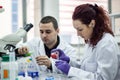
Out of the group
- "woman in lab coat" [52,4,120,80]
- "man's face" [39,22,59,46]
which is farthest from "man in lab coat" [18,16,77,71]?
"woman in lab coat" [52,4,120,80]

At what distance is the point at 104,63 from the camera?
1423mm

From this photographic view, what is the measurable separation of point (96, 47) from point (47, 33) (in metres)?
0.75

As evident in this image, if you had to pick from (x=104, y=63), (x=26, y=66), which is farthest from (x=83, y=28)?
(x=26, y=66)

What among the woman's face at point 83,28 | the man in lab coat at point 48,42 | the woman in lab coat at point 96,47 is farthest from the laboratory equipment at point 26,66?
the man in lab coat at point 48,42

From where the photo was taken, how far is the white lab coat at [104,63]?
142 centimetres

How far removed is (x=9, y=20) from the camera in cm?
413

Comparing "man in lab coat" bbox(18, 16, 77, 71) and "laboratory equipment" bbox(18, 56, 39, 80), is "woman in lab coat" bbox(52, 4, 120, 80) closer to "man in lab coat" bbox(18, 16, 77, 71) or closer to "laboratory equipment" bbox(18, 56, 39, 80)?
"laboratory equipment" bbox(18, 56, 39, 80)

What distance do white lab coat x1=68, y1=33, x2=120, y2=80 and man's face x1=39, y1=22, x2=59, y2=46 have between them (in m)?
0.71

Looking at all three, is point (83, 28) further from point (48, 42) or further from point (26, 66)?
point (48, 42)

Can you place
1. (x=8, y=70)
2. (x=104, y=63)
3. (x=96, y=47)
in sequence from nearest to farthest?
(x=8, y=70), (x=104, y=63), (x=96, y=47)

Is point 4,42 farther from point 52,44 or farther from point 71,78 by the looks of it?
point 52,44

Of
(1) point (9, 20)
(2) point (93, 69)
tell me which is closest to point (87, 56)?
(2) point (93, 69)

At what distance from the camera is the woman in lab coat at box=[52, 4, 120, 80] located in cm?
143

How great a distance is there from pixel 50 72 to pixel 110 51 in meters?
0.52
